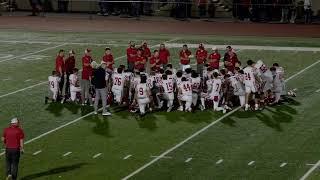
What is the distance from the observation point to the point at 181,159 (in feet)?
72.7

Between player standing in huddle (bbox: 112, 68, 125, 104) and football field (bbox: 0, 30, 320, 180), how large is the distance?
491 mm

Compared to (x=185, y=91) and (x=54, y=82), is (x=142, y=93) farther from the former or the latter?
(x=54, y=82)

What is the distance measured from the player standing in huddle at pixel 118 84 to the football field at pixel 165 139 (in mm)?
491

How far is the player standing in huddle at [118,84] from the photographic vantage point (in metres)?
27.9

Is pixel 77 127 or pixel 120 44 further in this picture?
pixel 120 44

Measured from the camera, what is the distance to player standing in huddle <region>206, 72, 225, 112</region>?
27141 millimetres

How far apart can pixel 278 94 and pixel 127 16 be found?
24.9 m

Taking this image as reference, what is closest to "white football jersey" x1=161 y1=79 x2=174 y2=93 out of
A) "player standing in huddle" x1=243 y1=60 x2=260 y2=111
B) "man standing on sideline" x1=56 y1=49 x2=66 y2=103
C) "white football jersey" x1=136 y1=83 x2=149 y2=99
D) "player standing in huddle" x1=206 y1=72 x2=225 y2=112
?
"white football jersey" x1=136 y1=83 x2=149 y2=99

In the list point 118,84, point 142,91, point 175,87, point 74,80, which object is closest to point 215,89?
point 175,87

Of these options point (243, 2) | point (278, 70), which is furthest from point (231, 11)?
point (278, 70)

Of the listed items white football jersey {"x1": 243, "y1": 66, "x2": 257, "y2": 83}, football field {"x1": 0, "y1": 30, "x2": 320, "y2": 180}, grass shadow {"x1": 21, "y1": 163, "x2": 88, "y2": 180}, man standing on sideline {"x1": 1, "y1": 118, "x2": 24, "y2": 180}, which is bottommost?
grass shadow {"x1": 21, "y1": 163, "x2": 88, "y2": 180}

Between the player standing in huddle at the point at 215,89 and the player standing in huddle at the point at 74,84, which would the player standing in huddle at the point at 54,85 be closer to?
the player standing in huddle at the point at 74,84

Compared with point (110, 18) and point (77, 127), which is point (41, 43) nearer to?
point (110, 18)

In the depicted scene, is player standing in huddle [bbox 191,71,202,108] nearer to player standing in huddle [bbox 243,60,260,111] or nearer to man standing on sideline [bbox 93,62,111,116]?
player standing in huddle [bbox 243,60,260,111]
